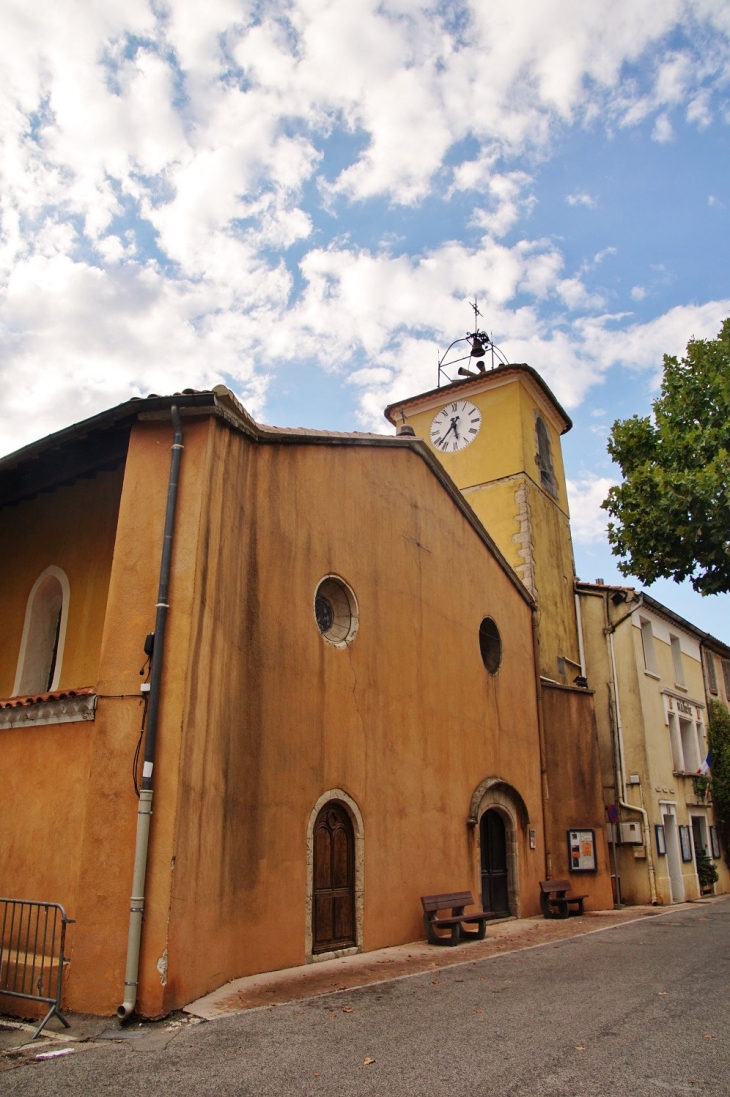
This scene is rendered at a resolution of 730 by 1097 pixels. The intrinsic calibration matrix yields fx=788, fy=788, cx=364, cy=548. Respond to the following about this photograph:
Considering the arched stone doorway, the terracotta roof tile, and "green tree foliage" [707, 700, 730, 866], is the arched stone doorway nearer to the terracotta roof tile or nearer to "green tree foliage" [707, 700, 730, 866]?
the terracotta roof tile

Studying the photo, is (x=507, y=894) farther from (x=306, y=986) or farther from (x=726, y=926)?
(x=306, y=986)

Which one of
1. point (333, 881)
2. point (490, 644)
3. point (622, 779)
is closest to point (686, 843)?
point (622, 779)

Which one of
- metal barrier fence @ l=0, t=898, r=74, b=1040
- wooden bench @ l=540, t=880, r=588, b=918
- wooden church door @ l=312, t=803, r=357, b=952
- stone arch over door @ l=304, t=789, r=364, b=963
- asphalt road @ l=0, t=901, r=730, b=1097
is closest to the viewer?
asphalt road @ l=0, t=901, r=730, b=1097

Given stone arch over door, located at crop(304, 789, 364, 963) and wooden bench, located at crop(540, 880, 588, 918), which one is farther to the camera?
wooden bench, located at crop(540, 880, 588, 918)

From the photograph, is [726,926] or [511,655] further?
[511,655]

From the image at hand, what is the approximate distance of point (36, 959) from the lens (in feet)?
24.0

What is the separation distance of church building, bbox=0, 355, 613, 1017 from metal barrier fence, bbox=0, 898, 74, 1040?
19 cm

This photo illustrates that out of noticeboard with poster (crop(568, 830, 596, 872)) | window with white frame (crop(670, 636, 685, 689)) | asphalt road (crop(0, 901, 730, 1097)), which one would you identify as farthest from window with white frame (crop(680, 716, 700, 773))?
asphalt road (crop(0, 901, 730, 1097))

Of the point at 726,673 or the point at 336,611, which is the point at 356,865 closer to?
the point at 336,611

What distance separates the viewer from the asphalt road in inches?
199

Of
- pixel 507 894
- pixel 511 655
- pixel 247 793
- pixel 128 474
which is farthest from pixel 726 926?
pixel 128 474

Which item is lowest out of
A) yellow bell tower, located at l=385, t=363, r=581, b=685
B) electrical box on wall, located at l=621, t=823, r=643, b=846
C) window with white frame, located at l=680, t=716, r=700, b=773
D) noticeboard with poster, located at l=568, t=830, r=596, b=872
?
noticeboard with poster, located at l=568, t=830, r=596, b=872

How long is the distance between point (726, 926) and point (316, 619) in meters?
9.52

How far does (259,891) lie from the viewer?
852cm
